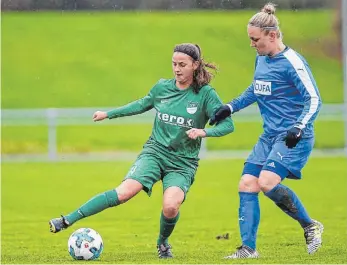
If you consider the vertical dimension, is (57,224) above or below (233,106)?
below

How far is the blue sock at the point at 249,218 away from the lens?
8.52m

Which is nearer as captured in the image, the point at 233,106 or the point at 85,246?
the point at 85,246

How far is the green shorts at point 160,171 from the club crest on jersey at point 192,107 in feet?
1.36

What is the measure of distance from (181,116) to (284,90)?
34.9 inches

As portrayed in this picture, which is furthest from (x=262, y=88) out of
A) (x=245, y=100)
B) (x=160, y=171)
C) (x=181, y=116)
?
(x=160, y=171)

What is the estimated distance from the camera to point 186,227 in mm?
12016

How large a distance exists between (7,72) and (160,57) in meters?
5.67

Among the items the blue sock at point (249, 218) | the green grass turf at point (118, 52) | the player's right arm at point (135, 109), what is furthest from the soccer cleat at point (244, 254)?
the green grass turf at point (118, 52)

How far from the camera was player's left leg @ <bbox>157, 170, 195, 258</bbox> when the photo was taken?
855cm

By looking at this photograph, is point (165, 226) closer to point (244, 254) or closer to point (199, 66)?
point (244, 254)

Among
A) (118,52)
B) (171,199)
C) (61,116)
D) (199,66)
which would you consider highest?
(199,66)

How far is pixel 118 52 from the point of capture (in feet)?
125

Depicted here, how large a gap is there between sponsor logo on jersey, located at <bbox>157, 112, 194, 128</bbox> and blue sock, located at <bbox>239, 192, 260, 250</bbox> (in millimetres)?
734

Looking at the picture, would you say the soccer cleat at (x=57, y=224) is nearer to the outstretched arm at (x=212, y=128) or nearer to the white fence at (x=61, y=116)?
the outstretched arm at (x=212, y=128)
